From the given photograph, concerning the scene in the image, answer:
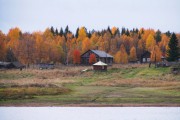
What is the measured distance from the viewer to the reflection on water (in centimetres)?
3506

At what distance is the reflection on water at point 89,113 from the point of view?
1380 inches

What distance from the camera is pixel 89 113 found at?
3791 cm

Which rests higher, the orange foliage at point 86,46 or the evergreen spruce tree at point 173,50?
the orange foliage at point 86,46

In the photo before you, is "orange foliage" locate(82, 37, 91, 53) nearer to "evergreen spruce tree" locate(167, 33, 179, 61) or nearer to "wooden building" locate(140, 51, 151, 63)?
"wooden building" locate(140, 51, 151, 63)

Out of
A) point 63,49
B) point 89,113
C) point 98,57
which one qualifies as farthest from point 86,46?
point 89,113

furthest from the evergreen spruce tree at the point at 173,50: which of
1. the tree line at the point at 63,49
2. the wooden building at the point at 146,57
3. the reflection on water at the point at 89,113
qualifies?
the reflection on water at the point at 89,113

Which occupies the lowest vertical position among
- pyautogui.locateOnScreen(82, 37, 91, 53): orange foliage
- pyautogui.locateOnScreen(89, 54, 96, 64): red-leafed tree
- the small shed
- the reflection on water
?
the reflection on water

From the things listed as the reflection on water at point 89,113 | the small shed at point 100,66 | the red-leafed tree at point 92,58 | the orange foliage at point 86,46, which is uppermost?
the orange foliage at point 86,46

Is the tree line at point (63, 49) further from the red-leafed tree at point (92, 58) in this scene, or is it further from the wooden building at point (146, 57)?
the red-leafed tree at point (92, 58)

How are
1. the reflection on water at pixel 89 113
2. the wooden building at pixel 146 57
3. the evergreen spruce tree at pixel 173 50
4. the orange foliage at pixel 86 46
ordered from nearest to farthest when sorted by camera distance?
the reflection on water at pixel 89 113, the evergreen spruce tree at pixel 173 50, the wooden building at pixel 146 57, the orange foliage at pixel 86 46

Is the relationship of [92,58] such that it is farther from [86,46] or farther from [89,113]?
[89,113]

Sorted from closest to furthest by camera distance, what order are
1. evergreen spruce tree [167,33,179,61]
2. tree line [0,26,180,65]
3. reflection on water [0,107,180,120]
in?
1. reflection on water [0,107,180,120]
2. evergreen spruce tree [167,33,179,61]
3. tree line [0,26,180,65]

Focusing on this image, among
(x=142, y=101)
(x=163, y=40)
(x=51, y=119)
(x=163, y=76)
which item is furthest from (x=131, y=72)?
(x=163, y=40)

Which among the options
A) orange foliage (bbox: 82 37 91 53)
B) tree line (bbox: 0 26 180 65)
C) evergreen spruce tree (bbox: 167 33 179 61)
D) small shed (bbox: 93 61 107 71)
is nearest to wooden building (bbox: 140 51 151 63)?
tree line (bbox: 0 26 180 65)
